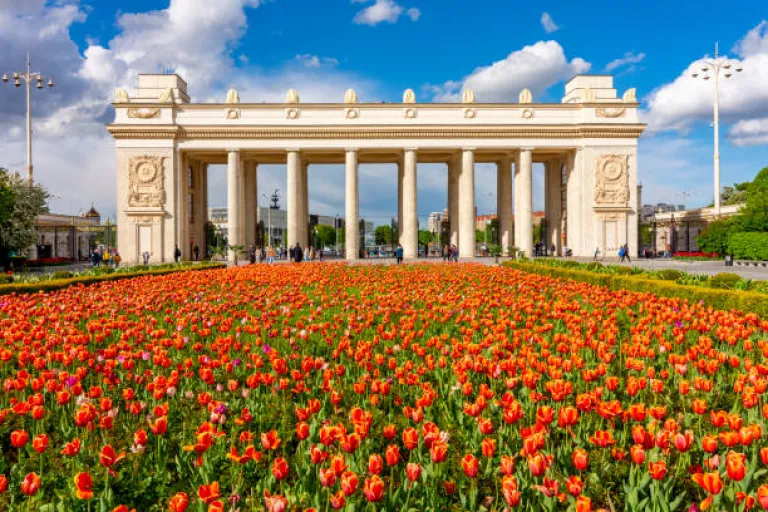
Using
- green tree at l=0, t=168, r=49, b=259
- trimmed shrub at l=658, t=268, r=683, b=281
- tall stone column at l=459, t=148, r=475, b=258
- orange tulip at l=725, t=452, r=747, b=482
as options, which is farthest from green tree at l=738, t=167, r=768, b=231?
green tree at l=0, t=168, r=49, b=259

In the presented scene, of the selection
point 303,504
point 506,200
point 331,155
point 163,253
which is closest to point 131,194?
point 163,253

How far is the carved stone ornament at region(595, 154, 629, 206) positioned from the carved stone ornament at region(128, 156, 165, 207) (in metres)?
35.9

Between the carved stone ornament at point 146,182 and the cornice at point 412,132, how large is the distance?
3.09 metres

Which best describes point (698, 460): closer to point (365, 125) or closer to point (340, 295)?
point (340, 295)

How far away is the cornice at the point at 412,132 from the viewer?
44.7 meters

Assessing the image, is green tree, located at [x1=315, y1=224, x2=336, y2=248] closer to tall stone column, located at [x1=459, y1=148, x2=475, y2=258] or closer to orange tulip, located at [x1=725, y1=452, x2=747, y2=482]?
tall stone column, located at [x1=459, y1=148, x2=475, y2=258]

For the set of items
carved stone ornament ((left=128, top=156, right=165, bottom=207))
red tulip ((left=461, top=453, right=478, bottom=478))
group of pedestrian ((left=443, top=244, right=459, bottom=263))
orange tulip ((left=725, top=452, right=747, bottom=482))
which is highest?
carved stone ornament ((left=128, top=156, right=165, bottom=207))

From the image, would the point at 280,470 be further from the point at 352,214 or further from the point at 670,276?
the point at 352,214

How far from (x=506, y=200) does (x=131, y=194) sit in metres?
32.2

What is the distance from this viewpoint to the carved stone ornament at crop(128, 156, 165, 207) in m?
43.9

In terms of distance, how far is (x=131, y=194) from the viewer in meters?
44.1

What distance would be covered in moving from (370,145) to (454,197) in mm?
10057

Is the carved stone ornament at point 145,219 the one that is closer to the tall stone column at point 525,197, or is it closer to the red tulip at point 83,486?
the tall stone column at point 525,197

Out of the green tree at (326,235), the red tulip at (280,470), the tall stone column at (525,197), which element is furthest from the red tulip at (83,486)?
the green tree at (326,235)
